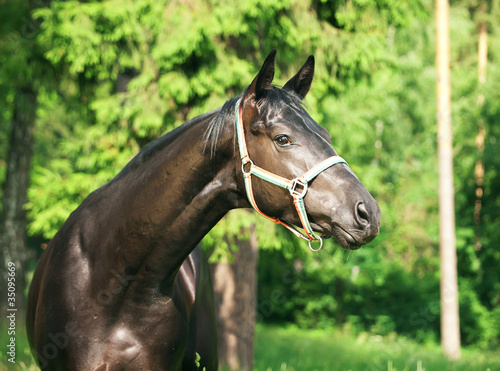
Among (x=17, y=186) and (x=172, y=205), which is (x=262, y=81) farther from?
(x=17, y=186)

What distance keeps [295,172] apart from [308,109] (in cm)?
39

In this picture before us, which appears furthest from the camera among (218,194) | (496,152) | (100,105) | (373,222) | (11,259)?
(496,152)

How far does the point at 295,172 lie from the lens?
217 cm

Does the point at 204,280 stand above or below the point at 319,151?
below

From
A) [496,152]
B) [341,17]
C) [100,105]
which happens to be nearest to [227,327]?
[100,105]

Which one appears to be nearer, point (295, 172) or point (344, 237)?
point (344, 237)

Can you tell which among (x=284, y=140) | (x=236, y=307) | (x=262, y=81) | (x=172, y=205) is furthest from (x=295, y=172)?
(x=236, y=307)

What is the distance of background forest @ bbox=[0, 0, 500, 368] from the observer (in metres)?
6.41

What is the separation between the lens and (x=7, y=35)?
7.96 meters

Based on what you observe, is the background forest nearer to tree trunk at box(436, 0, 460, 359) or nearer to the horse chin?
the horse chin

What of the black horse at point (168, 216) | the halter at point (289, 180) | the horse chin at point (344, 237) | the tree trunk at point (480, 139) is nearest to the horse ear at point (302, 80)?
the black horse at point (168, 216)

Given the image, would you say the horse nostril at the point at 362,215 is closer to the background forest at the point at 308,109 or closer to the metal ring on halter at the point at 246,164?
the background forest at the point at 308,109

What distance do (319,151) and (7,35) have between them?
7474mm

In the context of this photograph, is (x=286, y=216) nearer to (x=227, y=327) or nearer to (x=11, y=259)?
(x=227, y=327)
